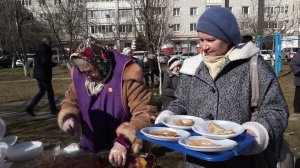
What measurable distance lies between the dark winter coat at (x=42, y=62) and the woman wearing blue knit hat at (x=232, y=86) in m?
7.51

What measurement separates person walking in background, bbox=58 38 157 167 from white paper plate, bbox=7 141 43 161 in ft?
0.75

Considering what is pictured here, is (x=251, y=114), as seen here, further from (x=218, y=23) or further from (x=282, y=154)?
(x=282, y=154)

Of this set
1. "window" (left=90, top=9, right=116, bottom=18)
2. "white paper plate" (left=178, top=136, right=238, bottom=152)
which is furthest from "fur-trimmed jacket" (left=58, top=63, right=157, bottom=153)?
"window" (left=90, top=9, right=116, bottom=18)

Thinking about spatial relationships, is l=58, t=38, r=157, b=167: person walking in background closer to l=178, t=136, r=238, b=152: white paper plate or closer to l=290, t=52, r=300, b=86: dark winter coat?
l=178, t=136, r=238, b=152: white paper plate

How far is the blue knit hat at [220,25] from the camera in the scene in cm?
200

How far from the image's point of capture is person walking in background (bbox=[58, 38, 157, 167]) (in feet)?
8.02

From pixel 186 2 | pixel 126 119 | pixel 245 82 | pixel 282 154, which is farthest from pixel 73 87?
pixel 186 2

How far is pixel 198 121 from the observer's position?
204cm

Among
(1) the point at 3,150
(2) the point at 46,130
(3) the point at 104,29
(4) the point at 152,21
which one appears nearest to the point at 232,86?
(1) the point at 3,150

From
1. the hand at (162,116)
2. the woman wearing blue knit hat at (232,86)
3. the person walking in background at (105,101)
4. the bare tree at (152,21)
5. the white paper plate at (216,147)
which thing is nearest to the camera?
the white paper plate at (216,147)

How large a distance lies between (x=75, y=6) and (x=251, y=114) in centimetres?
2573

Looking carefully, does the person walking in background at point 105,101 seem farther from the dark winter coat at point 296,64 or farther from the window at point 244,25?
the window at point 244,25

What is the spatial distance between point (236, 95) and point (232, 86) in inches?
2.1

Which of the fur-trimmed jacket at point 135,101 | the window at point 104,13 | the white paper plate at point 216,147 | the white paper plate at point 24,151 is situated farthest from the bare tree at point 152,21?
the window at point 104,13
